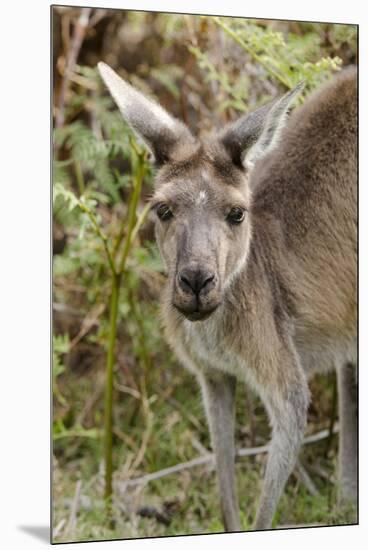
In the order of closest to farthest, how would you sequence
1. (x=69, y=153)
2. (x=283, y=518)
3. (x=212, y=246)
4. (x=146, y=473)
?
(x=212, y=246) → (x=283, y=518) → (x=146, y=473) → (x=69, y=153)

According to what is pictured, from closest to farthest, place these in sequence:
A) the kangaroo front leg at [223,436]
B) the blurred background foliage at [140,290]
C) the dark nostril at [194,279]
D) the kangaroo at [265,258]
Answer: the dark nostril at [194,279], the kangaroo at [265,258], the kangaroo front leg at [223,436], the blurred background foliage at [140,290]

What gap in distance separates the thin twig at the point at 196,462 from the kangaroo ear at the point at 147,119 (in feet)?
6.08

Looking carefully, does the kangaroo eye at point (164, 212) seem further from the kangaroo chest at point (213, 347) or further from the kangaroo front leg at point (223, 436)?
the kangaroo front leg at point (223, 436)

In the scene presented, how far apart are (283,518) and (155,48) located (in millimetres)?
3238

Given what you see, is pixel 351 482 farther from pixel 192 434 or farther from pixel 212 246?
pixel 212 246

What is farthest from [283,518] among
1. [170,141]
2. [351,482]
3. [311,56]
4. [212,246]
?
[311,56]

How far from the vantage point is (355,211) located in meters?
4.81

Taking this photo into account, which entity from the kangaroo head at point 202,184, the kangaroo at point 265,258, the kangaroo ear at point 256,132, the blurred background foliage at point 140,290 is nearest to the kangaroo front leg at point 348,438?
the kangaroo at point 265,258

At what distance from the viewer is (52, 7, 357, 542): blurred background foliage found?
4.90m

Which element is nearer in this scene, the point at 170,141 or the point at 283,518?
the point at 170,141

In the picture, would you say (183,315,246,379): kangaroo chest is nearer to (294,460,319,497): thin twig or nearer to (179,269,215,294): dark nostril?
(179,269,215,294): dark nostril

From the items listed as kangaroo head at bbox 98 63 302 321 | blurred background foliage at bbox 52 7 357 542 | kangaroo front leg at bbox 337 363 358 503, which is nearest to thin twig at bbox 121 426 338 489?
blurred background foliage at bbox 52 7 357 542

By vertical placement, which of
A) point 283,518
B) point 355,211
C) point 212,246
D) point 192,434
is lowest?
point 283,518

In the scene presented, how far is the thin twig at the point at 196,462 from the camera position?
5.16 meters
